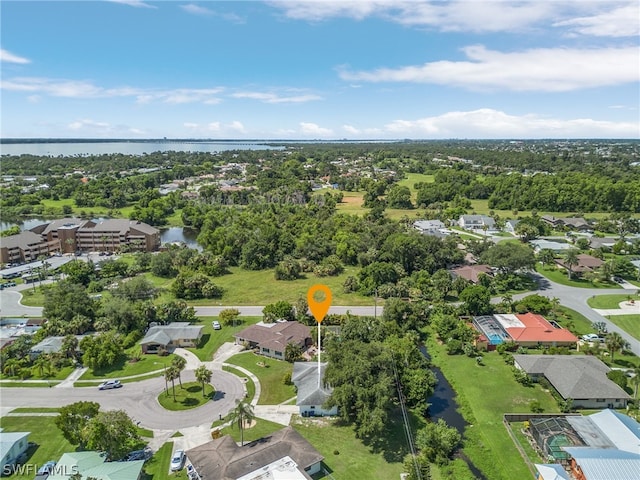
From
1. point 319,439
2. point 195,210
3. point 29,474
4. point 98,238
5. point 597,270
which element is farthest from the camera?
point 195,210

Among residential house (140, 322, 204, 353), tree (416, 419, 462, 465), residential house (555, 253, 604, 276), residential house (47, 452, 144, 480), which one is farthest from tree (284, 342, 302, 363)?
residential house (555, 253, 604, 276)

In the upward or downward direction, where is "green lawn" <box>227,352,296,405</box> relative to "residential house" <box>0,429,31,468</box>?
downward

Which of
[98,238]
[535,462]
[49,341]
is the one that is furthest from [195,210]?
[535,462]

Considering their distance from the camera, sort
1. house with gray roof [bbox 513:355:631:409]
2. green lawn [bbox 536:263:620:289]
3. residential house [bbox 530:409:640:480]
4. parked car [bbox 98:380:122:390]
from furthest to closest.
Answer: green lawn [bbox 536:263:620:289] → parked car [bbox 98:380:122:390] → house with gray roof [bbox 513:355:631:409] → residential house [bbox 530:409:640:480]

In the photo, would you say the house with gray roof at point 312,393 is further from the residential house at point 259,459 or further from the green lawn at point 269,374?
the residential house at point 259,459

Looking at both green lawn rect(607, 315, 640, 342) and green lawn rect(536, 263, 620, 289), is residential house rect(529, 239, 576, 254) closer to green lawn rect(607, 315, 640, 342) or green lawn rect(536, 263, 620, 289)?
green lawn rect(536, 263, 620, 289)

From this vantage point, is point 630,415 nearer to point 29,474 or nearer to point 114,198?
point 29,474

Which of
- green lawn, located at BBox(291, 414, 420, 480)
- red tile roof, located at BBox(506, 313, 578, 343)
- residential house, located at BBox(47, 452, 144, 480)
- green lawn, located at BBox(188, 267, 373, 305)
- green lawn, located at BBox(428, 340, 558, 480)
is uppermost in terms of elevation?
residential house, located at BBox(47, 452, 144, 480)
